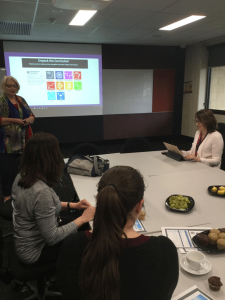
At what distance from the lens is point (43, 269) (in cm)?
139

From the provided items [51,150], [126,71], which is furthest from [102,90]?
[51,150]

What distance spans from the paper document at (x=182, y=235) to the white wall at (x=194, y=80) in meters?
5.73

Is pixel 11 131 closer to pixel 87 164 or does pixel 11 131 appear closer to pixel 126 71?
pixel 87 164

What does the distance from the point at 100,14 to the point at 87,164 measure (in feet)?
8.87

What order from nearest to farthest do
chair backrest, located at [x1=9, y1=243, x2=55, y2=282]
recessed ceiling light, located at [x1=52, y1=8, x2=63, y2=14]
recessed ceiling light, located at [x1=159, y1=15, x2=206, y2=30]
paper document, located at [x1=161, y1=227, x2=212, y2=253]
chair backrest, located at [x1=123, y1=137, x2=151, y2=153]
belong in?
1. paper document, located at [x1=161, y1=227, x2=212, y2=253]
2. chair backrest, located at [x1=9, y1=243, x2=55, y2=282]
3. chair backrest, located at [x1=123, y1=137, x2=151, y2=153]
4. recessed ceiling light, located at [x1=52, y1=8, x2=63, y2=14]
5. recessed ceiling light, located at [x1=159, y1=15, x2=206, y2=30]

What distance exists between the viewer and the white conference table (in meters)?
1.06

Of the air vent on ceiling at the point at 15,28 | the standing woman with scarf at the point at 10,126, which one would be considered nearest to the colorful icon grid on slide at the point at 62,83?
the air vent on ceiling at the point at 15,28

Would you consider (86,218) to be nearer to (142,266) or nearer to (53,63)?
(142,266)

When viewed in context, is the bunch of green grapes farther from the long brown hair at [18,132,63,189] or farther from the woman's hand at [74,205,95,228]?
the long brown hair at [18,132,63,189]

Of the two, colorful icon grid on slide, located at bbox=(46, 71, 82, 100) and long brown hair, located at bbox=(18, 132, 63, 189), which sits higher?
colorful icon grid on slide, located at bbox=(46, 71, 82, 100)

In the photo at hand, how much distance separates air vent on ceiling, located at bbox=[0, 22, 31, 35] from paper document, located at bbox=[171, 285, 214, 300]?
468 cm

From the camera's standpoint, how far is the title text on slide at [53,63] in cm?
555

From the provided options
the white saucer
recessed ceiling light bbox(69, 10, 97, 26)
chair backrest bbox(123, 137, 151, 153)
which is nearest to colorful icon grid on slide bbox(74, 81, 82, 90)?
recessed ceiling light bbox(69, 10, 97, 26)

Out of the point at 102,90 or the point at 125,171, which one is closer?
the point at 125,171
